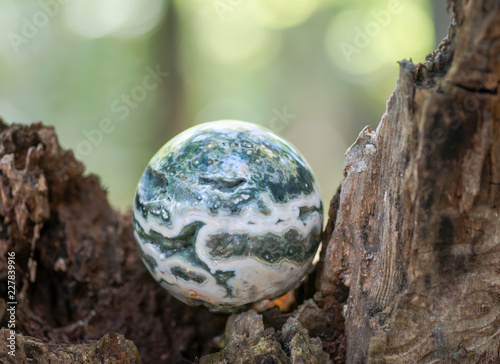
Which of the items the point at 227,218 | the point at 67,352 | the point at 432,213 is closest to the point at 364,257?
the point at 432,213

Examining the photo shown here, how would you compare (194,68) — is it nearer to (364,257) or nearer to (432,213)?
(364,257)

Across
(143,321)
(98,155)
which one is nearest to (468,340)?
(143,321)

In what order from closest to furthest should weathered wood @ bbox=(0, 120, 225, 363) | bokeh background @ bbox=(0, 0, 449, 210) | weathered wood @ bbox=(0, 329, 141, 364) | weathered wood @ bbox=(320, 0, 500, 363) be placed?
weathered wood @ bbox=(320, 0, 500, 363) < weathered wood @ bbox=(0, 329, 141, 364) < weathered wood @ bbox=(0, 120, 225, 363) < bokeh background @ bbox=(0, 0, 449, 210)

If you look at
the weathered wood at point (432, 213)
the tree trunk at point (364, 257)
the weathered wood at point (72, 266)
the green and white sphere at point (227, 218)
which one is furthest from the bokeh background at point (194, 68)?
the weathered wood at point (432, 213)

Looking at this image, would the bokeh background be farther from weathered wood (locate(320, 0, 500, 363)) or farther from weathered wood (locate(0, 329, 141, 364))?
weathered wood (locate(320, 0, 500, 363))

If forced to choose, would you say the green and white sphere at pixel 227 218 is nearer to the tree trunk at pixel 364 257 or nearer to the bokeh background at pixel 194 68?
the tree trunk at pixel 364 257

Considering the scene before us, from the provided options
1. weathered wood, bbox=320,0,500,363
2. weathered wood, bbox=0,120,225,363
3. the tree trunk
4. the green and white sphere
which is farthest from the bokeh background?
weathered wood, bbox=320,0,500,363

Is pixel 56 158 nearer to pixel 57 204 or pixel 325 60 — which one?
pixel 57 204
